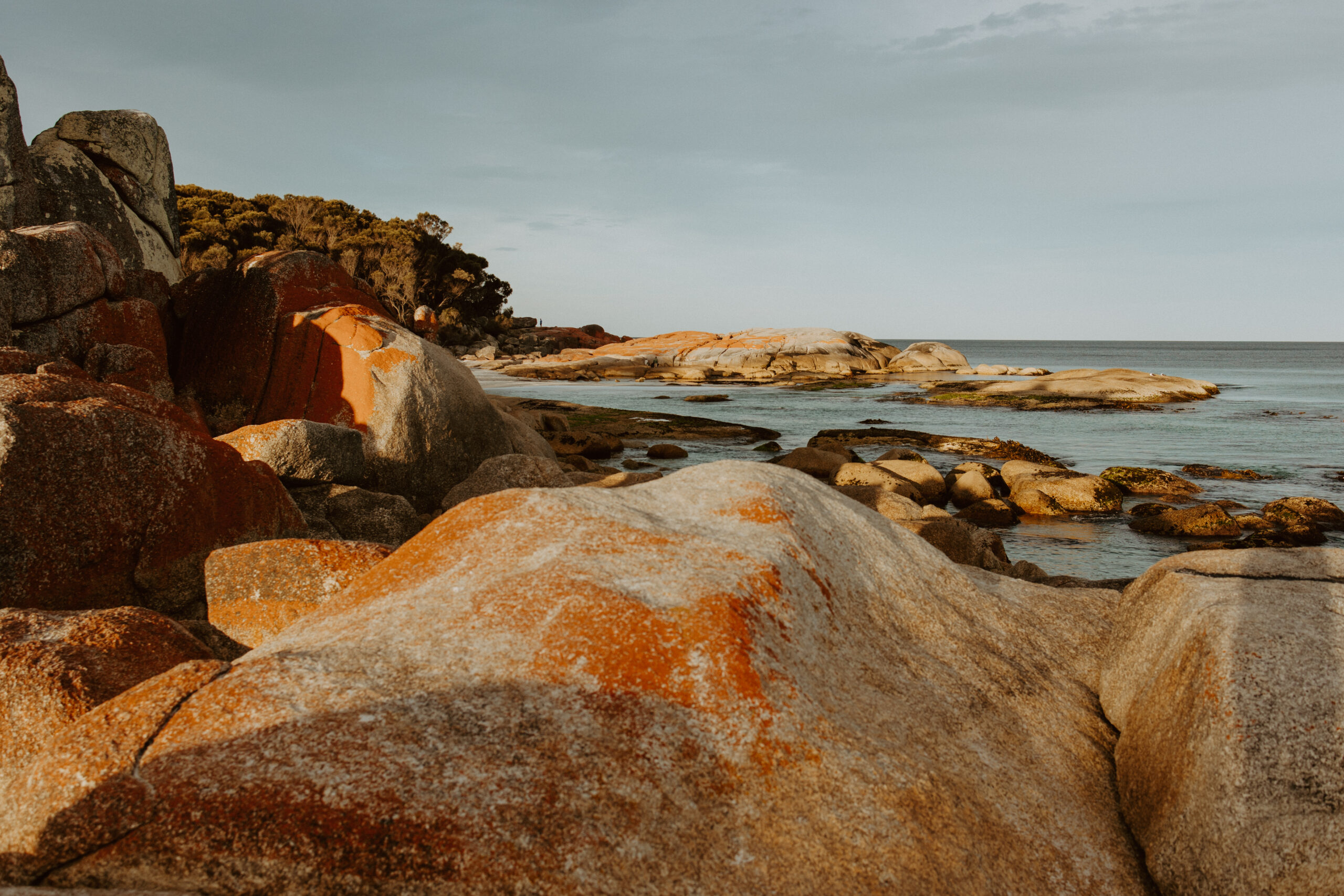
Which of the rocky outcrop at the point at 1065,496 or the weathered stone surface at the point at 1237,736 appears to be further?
the rocky outcrop at the point at 1065,496

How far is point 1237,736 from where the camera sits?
352 cm

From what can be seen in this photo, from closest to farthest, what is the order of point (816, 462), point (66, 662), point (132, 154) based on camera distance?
1. point (66, 662)
2. point (132, 154)
3. point (816, 462)

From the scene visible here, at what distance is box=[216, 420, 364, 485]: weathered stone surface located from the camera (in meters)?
8.84

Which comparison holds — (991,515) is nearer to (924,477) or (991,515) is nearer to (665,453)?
(924,477)

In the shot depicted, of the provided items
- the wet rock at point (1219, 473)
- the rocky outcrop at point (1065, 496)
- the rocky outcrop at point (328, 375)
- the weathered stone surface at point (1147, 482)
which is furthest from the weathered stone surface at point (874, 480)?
the wet rock at point (1219, 473)

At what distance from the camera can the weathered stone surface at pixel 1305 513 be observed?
52.0ft

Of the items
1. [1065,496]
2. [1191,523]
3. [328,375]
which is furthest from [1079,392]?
[328,375]

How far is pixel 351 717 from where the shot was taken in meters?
2.92

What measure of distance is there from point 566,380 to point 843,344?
28.7 m

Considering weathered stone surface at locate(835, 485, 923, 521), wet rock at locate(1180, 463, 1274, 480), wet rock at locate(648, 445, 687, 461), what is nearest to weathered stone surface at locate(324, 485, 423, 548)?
weathered stone surface at locate(835, 485, 923, 521)

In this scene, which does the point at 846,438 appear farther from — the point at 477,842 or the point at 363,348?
the point at 477,842

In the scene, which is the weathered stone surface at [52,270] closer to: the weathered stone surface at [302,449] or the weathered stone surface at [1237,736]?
the weathered stone surface at [302,449]

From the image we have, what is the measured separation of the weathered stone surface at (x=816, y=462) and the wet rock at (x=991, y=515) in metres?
3.18

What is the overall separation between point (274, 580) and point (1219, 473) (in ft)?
80.6
